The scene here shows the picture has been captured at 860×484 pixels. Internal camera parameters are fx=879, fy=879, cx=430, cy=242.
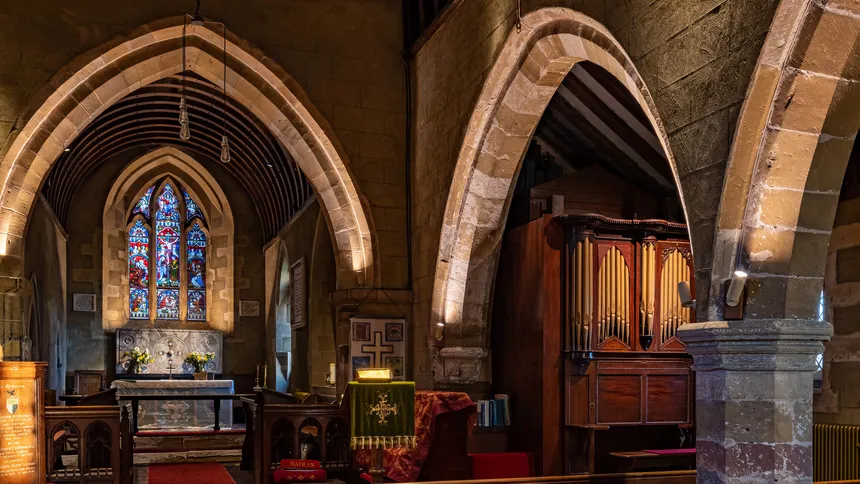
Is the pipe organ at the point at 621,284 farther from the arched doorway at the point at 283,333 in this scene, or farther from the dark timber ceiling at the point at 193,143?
the arched doorway at the point at 283,333

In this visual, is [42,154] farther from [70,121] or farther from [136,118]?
[136,118]

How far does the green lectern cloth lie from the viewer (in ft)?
17.8

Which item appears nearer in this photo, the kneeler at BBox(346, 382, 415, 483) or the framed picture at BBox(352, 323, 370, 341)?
the kneeler at BBox(346, 382, 415, 483)

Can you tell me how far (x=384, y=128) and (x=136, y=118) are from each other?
17.7ft

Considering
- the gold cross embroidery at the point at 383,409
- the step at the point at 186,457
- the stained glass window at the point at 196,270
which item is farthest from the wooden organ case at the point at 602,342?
the stained glass window at the point at 196,270

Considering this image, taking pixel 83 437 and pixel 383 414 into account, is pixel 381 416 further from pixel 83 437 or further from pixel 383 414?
pixel 83 437

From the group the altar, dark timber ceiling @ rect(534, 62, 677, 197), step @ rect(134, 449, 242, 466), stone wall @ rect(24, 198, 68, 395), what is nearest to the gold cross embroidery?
dark timber ceiling @ rect(534, 62, 677, 197)

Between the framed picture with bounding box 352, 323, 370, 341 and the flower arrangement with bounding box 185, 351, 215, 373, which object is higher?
the framed picture with bounding box 352, 323, 370, 341

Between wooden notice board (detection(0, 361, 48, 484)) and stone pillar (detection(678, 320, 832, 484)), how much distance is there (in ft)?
14.9

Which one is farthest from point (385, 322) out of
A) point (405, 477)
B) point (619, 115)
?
point (619, 115)

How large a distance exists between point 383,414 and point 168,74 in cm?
449

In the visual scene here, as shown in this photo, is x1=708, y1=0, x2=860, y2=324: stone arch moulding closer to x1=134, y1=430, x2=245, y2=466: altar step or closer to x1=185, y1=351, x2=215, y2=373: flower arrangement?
x1=134, y1=430, x2=245, y2=466: altar step

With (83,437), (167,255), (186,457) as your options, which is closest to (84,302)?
(167,255)

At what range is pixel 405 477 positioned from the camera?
239 inches
